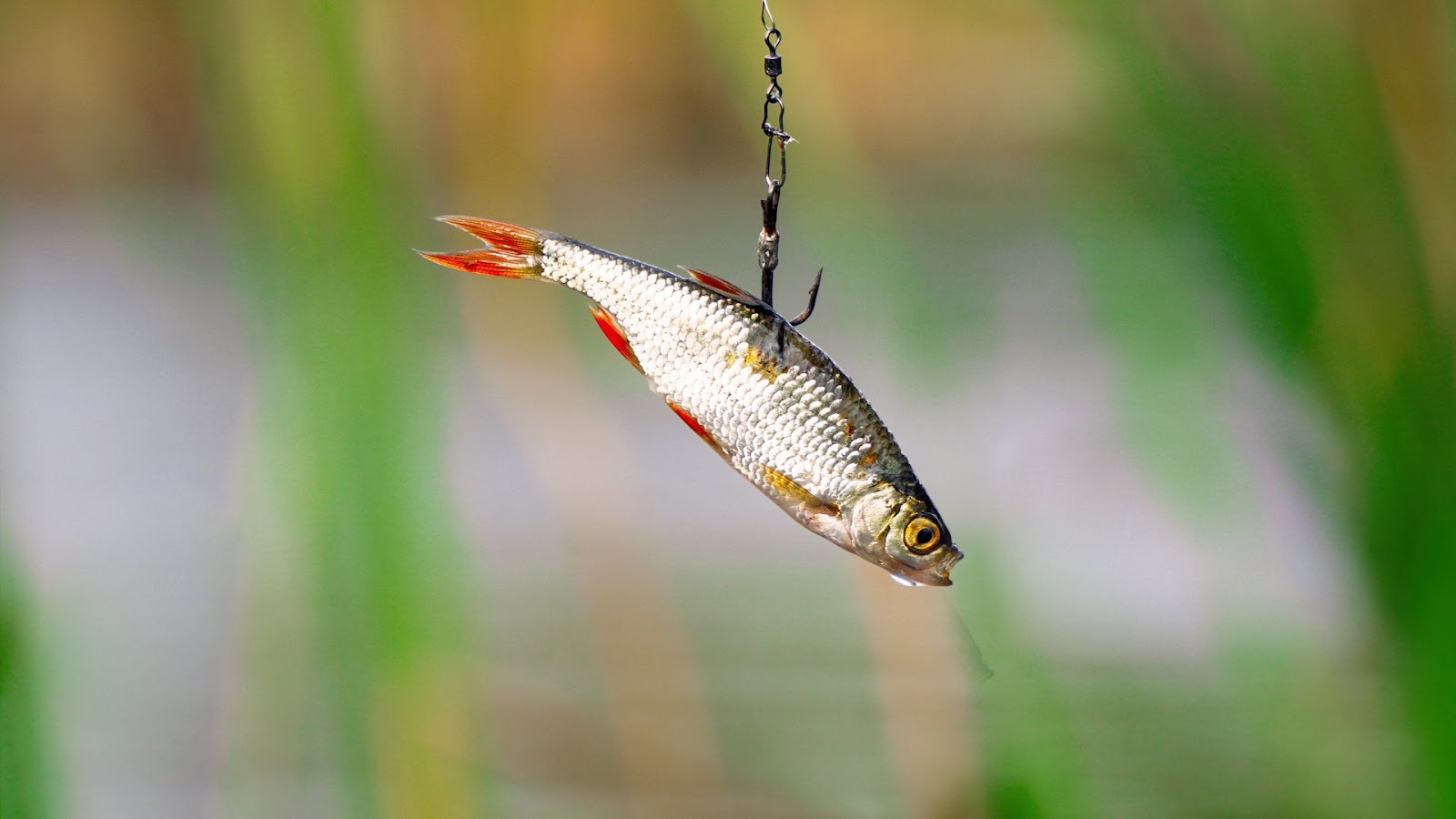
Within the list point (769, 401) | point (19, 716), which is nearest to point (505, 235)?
point (769, 401)

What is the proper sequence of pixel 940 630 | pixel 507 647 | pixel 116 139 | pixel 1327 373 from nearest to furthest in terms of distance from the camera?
1. pixel 1327 373
2. pixel 940 630
3. pixel 507 647
4. pixel 116 139

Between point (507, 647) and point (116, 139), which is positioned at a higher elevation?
point (116, 139)

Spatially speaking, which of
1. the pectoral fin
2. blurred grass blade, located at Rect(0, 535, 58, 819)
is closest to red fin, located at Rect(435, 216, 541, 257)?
the pectoral fin

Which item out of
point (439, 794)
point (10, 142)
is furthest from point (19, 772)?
point (10, 142)

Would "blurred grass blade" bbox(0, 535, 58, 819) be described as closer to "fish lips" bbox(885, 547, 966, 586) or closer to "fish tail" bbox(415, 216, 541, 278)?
"fish tail" bbox(415, 216, 541, 278)

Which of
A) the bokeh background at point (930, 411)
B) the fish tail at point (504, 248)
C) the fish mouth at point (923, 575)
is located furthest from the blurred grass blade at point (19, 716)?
the fish mouth at point (923, 575)

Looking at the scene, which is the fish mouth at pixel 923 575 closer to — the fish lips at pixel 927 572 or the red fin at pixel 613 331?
the fish lips at pixel 927 572

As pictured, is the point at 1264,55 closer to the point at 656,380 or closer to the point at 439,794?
the point at 656,380
